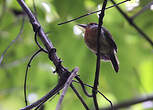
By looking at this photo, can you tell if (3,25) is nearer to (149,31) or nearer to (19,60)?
(19,60)

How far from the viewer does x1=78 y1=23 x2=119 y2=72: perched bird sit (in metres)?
2.14

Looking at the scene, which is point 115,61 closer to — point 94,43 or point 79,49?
point 94,43

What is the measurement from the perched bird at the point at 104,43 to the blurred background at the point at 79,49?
0.18 meters

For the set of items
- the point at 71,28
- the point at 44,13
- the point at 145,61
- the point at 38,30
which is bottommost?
the point at 38,30

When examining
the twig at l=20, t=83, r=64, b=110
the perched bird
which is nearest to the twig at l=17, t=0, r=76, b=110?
the twig at l=20, t=83, r=64, b=110

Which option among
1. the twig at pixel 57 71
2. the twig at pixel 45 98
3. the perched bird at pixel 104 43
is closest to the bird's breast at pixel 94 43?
the perched bird at pixel 104 43

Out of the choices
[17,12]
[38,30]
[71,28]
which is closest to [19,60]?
[17,12]

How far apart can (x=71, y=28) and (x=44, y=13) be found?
0.28 m

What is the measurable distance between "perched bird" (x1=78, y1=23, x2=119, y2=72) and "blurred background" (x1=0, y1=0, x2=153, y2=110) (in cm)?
18

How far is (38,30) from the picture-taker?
1.39m

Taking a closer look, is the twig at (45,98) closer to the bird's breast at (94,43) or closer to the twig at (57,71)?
the twig at (57,71)

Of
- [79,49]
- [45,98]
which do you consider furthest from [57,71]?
[79,49]

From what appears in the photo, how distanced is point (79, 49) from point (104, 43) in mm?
399

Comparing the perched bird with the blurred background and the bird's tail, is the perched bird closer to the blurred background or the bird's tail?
the bird's tail
